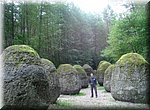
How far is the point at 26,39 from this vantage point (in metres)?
9.27

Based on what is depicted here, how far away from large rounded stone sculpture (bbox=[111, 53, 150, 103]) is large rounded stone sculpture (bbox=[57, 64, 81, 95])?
2692 mm

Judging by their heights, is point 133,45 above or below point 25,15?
below

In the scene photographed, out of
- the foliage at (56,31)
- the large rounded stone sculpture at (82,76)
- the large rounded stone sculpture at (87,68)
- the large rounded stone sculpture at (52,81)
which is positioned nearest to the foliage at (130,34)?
the foliage at (56,31)

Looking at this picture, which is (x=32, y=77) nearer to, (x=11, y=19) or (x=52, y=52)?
(x=11, y=19)

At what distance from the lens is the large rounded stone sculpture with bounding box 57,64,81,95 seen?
9766mm

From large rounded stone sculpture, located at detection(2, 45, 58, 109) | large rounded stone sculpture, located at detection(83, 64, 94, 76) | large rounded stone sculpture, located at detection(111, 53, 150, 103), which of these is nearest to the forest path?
large rounded stone sculpture, located at detection(111, 53, 150, 103)

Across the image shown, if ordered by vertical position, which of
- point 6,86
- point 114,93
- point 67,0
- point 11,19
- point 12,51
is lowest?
point 114,93

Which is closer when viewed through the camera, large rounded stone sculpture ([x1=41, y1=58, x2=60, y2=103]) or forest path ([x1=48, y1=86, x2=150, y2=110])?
forest path ([x1=48, y1=86, x2=150, y2=110])

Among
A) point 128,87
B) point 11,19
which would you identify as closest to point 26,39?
point 11,19

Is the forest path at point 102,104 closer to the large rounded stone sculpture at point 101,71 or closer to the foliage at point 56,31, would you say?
the foliage at point 56,31

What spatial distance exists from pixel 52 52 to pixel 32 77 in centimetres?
733

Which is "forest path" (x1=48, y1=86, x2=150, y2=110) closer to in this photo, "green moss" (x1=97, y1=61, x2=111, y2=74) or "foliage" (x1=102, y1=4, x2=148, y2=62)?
"foliage" (x1=102, y1=4, x2=148, y2=62)

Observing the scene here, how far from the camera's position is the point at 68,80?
9852mm

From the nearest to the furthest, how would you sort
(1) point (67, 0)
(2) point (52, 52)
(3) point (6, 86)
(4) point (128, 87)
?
(3) point (6, 86), (4) point (128, 87), (1) point (67, 0), (2) point (52, 52)
